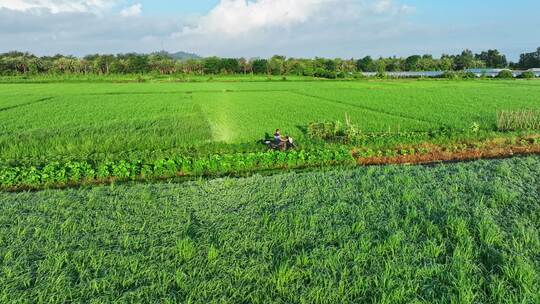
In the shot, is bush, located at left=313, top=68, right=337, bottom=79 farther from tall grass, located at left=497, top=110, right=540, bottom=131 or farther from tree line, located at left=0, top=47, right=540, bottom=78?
tall grass, located at left=497, top=110, right=540, bottom=131

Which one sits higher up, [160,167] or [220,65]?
[220,65]

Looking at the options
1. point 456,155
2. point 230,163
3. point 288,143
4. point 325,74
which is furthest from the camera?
point 325,74

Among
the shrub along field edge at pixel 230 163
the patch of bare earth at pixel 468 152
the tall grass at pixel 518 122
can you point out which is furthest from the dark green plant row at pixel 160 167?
the tall grass at pixel 518 122

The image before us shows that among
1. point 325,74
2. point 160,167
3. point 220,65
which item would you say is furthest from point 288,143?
point 220,65

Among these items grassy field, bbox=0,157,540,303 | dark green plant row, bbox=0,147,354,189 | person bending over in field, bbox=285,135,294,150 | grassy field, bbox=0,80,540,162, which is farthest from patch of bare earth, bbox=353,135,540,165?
grassy field, bbox=0,157,540,303

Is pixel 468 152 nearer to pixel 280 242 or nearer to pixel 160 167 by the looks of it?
pixel 160 167

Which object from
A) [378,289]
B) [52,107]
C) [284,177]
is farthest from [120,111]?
[378,289]
